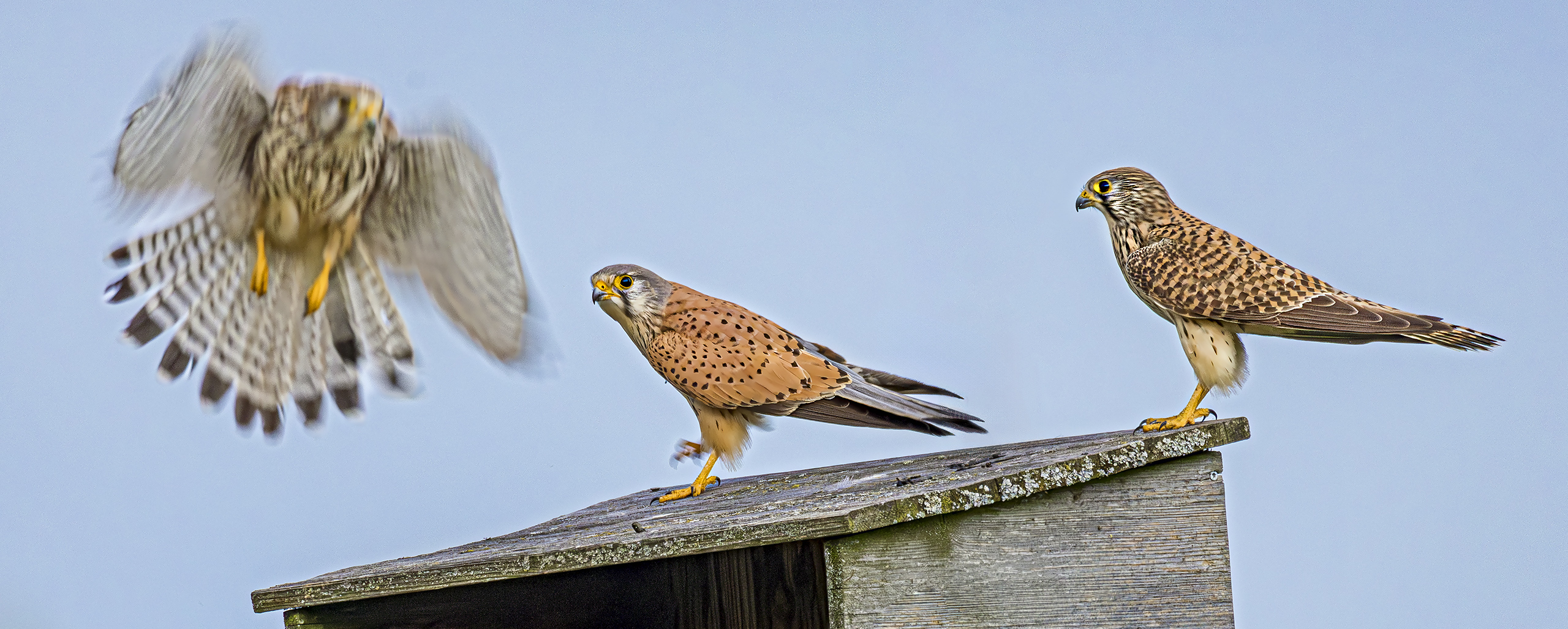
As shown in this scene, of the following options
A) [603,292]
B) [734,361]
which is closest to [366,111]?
[603,292]

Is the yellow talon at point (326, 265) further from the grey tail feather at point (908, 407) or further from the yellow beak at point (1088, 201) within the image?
the yellow beak at point (1088, 201)

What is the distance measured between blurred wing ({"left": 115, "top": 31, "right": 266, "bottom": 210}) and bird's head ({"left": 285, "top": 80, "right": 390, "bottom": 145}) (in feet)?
0.38

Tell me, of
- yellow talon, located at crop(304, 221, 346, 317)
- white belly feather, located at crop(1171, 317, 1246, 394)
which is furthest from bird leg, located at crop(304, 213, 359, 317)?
white belly feather, located at crop(1171, 317, 1246, 394)

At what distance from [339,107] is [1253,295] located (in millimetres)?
2257

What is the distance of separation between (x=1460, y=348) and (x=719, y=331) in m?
1.79

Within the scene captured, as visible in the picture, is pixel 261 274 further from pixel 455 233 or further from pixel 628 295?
pixel 628 295

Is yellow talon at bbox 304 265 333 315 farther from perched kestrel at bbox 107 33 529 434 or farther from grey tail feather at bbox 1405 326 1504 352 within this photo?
grey tail feather at bbox 1405 326 1504 352

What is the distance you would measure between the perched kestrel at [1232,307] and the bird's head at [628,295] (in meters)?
1.30

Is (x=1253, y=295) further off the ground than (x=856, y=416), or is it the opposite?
(x=1253, y=295)

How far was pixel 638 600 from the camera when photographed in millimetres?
2215

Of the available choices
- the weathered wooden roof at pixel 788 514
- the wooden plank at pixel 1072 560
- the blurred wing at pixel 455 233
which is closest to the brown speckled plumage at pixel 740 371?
the weathered wooden roof at pixel 788 514

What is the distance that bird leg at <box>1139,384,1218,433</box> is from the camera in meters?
2.54

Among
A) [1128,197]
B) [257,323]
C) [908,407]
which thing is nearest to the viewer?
[908,407]

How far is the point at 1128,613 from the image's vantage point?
234 cm
